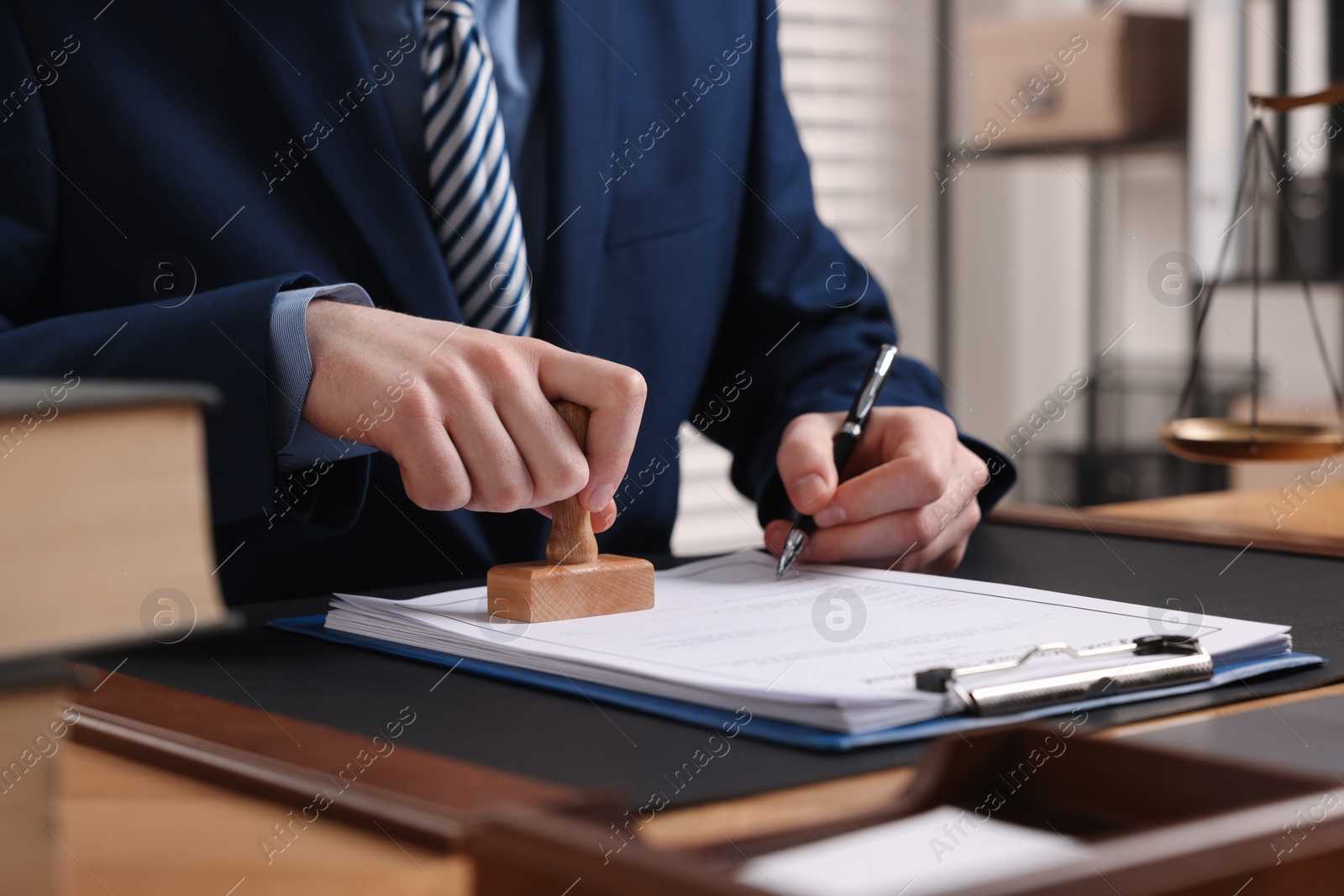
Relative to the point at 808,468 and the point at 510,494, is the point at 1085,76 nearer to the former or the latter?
the point at 808,468

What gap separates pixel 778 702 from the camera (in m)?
0.55

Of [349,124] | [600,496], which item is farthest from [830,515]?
[349,124]

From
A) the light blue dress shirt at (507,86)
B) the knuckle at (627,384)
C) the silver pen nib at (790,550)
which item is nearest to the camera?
the knuckle at (627,384)

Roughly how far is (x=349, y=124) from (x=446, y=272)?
0.45ft

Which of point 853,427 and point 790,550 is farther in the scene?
point 853,427

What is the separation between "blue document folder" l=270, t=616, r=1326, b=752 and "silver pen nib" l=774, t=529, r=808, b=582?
28cm

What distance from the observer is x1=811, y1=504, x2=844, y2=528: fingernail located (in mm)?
929

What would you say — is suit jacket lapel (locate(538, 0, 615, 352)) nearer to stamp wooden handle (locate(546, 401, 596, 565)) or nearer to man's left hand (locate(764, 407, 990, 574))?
man's left hand (locate(764, 407, 990, 574))

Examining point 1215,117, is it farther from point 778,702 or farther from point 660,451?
point 778,702

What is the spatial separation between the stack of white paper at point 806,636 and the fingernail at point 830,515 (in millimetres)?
67

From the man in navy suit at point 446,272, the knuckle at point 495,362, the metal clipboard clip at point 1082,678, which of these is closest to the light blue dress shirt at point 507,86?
the man in navy suit at point 446,272

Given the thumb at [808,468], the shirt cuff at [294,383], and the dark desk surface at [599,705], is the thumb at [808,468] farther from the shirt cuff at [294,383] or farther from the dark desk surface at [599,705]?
the shirt cuff at [294,383]

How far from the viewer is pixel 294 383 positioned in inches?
30.2

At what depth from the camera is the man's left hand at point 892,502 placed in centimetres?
93
